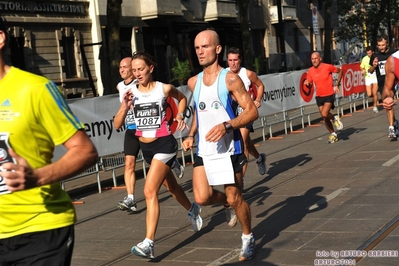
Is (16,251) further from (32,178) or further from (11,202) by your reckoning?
(32,178)

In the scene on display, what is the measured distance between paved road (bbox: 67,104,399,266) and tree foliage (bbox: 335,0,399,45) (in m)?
25.9

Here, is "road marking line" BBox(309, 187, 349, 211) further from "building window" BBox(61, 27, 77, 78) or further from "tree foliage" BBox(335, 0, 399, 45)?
"tree foliage" BBox(335, 0, 399, 45)

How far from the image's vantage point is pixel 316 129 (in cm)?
1869

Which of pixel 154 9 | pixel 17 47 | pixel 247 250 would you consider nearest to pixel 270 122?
pixel 247 250

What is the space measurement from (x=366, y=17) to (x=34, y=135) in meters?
37.0

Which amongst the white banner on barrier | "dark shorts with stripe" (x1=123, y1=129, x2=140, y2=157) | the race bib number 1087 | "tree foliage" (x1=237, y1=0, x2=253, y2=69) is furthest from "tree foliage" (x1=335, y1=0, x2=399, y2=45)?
the race bib number 1087

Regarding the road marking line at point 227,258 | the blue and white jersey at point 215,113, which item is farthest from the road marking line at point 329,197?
the blue and white jersey at point 215,113

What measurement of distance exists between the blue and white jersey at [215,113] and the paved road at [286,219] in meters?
0.96

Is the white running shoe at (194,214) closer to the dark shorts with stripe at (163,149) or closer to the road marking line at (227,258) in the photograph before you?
the road marking line at (227,258)

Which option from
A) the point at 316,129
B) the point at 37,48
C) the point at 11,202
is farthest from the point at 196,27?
the point at 11,202

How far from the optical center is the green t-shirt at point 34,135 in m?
3.29

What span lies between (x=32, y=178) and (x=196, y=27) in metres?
37.1

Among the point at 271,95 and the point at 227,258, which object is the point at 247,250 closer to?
the point at 227,258

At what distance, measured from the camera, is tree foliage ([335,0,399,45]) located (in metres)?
37.7
